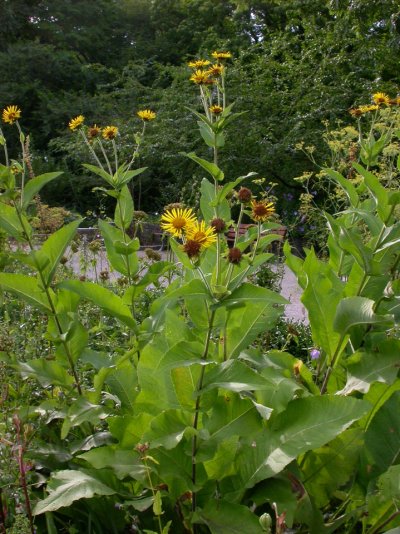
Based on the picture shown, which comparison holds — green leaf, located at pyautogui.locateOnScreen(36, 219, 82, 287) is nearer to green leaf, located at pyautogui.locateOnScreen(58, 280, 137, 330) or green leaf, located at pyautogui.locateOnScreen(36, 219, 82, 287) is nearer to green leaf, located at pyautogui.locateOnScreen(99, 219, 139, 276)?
green leaf, located at pyautogui.locateOnScreen(58, 280, 137, 330)

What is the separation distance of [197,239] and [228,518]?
24.3 inches

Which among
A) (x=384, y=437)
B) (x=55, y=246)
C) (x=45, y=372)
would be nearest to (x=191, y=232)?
(x=55, y=246)

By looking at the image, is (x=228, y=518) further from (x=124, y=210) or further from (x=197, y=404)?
(x=124, y=210)

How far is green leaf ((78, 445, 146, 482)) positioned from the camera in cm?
158

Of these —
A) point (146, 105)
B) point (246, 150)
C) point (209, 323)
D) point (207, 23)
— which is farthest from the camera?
point (207, 23)

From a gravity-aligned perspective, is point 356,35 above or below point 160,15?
below

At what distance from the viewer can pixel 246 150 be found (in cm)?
1202

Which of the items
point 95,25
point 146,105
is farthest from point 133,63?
point 95,25

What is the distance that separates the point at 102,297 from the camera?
1.84 m

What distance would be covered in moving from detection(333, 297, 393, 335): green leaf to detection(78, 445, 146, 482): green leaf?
0.58m

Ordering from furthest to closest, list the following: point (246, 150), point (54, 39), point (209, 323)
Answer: point (54, 39), point (246, 150), point (209, 323)

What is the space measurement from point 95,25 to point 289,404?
1891 cm

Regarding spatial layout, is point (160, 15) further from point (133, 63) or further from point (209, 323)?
point (209, 323)

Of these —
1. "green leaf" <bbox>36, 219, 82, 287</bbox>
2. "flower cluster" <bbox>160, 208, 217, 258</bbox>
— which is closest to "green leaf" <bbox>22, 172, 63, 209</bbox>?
"green leaf" <bbox>36, 219, 82, 287</bbox>
